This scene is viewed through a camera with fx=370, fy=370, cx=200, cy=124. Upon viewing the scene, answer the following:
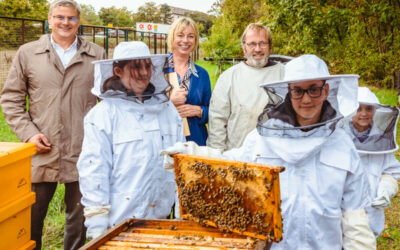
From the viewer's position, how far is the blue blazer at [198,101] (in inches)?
131

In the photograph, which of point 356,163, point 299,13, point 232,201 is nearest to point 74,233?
point 232,201

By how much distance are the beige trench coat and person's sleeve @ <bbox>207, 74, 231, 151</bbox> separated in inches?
45.1

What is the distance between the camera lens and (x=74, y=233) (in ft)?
10.6

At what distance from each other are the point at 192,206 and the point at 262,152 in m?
0.51

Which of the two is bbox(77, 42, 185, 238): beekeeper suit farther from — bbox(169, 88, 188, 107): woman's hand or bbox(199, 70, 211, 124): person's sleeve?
bbox(199, 70, 211, 124): person's sleeve

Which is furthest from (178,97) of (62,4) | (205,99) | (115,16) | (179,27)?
(115,16)

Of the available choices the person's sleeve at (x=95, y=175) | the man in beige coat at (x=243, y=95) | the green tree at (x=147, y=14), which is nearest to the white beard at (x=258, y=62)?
the man in beige coat at (x=243, y=95)

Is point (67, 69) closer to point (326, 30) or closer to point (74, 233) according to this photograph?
point (74, 233)

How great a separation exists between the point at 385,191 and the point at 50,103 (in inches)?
102

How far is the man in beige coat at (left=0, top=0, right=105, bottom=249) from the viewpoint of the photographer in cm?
296

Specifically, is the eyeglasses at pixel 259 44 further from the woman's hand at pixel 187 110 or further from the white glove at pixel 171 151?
the white glove at pixel 171 151

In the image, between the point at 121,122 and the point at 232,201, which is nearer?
the point at 232,201

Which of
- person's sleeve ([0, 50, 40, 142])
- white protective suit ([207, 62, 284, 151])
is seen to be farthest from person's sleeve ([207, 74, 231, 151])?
person's sleeve ([0, 50, 40, 142])

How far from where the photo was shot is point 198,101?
3.38 meters
